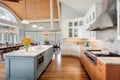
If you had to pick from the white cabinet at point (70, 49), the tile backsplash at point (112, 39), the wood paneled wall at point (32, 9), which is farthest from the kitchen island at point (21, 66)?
the wood paneled wall at point (32, 9)

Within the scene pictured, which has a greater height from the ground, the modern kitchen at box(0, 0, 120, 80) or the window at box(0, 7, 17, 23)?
the window at box(0, 7, 17, 23)

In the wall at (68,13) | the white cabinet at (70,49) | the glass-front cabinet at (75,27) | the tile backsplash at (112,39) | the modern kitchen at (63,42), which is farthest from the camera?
the wall at (68,13)

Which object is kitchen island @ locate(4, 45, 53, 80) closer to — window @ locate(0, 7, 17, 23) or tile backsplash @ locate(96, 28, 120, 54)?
tile backsplash @ locate(96, 28, 120, 54)

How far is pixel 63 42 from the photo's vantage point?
9539 millimetres

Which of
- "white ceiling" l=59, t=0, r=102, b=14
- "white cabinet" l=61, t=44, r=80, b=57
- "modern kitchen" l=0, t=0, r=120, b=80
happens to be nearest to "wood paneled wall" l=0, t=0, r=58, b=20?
"modern kitchen" l=0, t=0, r=120, b=80

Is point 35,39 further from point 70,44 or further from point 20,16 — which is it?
point 70,44

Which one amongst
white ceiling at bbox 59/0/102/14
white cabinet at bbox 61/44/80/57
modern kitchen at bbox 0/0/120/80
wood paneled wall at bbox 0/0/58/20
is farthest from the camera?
wood paneled wall at bbox 0/0/58/20

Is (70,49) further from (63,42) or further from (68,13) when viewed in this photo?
(68,13)

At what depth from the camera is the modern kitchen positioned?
3.62m

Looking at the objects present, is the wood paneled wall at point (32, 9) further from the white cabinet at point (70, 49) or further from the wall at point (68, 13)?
the white cabinet at point (70, 49)

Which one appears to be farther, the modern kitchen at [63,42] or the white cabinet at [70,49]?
the white cabinet at [70,49]

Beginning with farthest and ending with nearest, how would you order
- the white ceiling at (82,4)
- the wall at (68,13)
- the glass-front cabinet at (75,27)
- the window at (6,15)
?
the window at (6,15), the wall at (68,13), the glass-front cabinet at (75,27), the white ceiling at (82,4)

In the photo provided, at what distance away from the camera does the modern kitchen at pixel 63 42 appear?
3.62 metres

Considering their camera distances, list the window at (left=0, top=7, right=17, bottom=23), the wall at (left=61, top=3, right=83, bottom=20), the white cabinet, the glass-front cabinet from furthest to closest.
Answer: the window at (left=0, top=7, right=17, bottom=23), the wall at (left=61, top=3, right=83, bottom=20), the white cabinet, the glass-front cabinet
